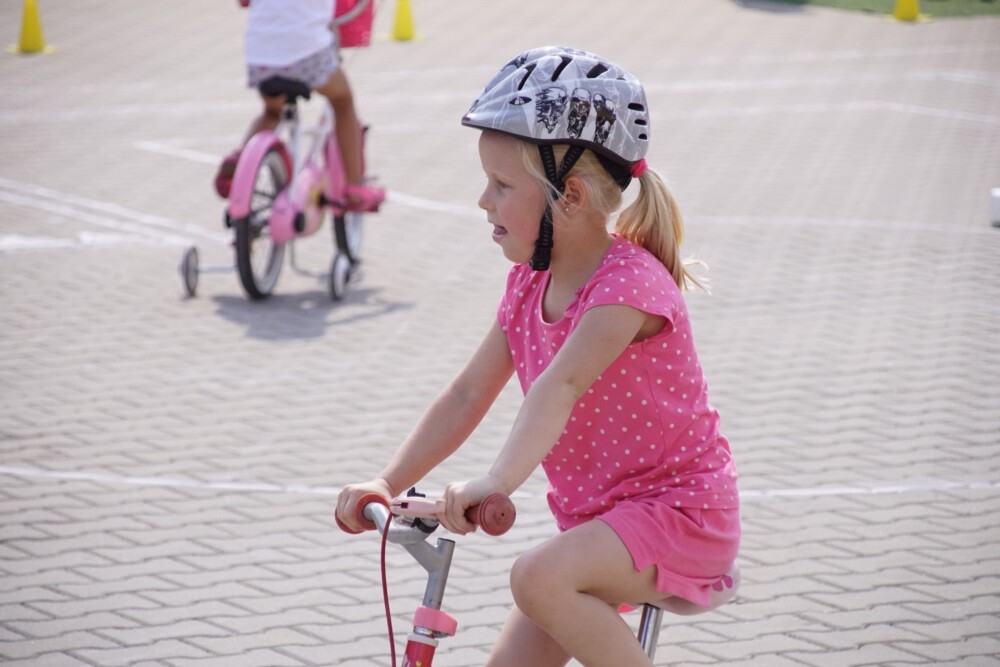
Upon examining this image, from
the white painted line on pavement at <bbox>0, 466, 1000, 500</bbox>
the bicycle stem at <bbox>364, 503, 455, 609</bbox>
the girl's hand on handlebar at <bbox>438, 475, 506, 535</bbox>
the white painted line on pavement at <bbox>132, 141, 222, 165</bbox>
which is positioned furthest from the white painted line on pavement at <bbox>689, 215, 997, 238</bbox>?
the girl's hand on handlebar at <bbox>438, 475, 506, 535</bbox>

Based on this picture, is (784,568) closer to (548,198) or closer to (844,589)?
(844,589)

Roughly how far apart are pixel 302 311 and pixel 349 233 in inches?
38.6

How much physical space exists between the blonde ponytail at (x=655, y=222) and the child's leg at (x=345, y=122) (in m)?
5.59

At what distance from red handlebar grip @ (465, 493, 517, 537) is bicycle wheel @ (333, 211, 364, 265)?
637 cm

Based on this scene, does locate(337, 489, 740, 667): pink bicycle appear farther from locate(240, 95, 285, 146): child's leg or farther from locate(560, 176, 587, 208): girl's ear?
locate(240, 95, 285, 146): child's leg

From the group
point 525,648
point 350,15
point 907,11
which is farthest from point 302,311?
point 907,11

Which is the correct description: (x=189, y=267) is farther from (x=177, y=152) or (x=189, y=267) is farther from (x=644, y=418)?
(x=644, y=418)

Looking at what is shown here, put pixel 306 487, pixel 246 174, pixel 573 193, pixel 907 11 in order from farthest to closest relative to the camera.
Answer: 1. pixel 907 11
2. pixel 246 174
3. pixel 306 487
4. pixel 573 193

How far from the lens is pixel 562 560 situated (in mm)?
2586

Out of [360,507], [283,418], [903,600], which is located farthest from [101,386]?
[360,507]

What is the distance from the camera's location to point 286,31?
7.95 meters

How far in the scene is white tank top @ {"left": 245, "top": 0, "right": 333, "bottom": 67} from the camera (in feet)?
26.0

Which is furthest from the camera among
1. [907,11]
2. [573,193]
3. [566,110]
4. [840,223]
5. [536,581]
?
[907,11]

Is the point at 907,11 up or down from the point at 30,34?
down
